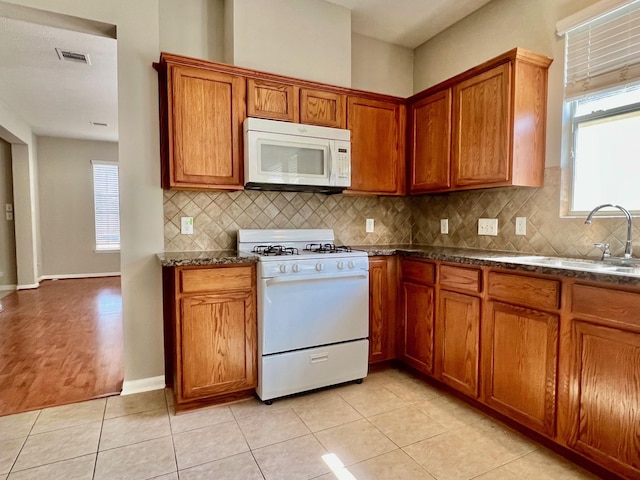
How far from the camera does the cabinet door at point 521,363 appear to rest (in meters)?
1.77

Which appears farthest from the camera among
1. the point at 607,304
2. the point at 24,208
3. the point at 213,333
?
the point at 24,208

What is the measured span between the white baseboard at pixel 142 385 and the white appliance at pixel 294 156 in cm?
151

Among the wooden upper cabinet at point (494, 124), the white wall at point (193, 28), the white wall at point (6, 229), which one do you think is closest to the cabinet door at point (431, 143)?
the wooden upper cabinet at point (494, 124)

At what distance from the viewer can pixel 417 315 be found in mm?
2627

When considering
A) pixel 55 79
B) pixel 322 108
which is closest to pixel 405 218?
pixel 322 108

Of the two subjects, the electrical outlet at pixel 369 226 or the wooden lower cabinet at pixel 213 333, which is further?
the electrical outlet at pixel 369 226

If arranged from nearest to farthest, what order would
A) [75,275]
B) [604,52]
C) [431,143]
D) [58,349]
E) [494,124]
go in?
[604,52]
[494,124]
[431,143]
[58,349]
[75,275]

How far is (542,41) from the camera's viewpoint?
2.38m

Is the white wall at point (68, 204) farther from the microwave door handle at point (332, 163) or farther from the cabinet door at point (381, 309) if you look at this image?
the cabinet door at point (381, 309)

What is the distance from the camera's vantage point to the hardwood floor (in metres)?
2.42

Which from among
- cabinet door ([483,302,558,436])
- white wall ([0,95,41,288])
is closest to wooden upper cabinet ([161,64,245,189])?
cabinet door ([483,302,558,436])

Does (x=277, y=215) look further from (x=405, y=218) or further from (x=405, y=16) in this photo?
(x=405, y=16)

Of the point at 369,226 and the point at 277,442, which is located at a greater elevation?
the point at 369,226

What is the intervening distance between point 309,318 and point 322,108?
1.55m
